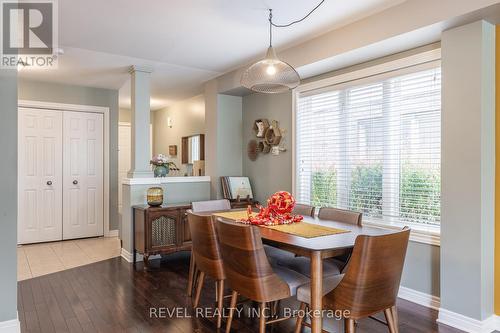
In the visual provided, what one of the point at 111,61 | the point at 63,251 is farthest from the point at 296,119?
the point at 63,251

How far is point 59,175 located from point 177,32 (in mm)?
3334

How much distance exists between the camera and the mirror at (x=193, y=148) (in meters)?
6.07

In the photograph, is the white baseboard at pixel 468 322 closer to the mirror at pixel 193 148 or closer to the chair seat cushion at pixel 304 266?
the chair seat cushion at pixel 304 266

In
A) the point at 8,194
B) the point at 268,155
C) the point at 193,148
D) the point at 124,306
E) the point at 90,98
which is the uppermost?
the point at 90,98

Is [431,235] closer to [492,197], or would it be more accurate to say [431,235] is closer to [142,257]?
[492,197]

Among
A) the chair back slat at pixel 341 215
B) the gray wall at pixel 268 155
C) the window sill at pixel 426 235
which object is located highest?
the gray wall at pixel 268 155

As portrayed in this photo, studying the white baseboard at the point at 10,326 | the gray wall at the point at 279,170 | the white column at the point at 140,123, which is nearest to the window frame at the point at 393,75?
the gray wall at the point at 279,170

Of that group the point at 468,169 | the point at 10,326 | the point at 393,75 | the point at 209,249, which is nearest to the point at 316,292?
the point at 209,249

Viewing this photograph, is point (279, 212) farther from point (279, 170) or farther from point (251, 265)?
point (279, 170)

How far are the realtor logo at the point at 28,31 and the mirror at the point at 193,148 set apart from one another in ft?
8.47

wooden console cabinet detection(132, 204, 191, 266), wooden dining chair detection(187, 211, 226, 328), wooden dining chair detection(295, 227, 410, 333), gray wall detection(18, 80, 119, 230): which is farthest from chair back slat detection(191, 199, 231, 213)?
gray wall detection(18, 80, 119, 230)

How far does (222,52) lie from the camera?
13.1ft

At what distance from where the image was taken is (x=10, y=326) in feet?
7.79

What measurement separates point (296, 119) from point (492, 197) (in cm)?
226
